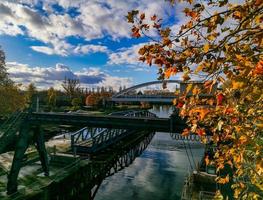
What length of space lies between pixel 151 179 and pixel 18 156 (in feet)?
49.4

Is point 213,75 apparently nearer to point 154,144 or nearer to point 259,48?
point 259,48

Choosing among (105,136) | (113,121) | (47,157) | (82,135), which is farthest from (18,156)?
(105,136)

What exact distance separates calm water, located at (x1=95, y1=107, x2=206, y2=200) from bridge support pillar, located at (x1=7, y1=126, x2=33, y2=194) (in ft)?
26.0

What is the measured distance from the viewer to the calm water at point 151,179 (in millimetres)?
25484

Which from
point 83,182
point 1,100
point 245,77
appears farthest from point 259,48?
point 1,100

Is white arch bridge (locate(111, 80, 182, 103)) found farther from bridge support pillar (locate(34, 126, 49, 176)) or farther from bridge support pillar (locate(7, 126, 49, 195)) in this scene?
bridge support pillar (locate(7, 126, 49, 195))

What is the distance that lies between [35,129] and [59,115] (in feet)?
7.56

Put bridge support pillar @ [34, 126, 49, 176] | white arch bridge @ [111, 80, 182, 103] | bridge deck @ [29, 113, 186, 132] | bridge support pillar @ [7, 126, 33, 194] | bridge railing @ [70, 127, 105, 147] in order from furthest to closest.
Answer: white arch bridge @ [111, 80, 182, 103] < bridge railing @ [70, 127, 105, 147] < bridge support pillar @ [34, 126, 49, 176] < bridge support pillar @ [7, 126, 33, 194] < bridge deck @ [29, 113, 186, 132]

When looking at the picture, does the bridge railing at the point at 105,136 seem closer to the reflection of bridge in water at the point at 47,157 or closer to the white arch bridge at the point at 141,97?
the reflection of bridge in water at the point at 47,157

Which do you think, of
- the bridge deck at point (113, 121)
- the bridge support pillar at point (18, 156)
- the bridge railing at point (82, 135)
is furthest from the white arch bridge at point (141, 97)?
the bridge support pillar at point (18, 156)

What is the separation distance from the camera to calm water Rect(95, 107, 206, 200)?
25.5m

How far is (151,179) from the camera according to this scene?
3011cm

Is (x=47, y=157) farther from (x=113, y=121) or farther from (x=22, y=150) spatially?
(x=113, y=121)

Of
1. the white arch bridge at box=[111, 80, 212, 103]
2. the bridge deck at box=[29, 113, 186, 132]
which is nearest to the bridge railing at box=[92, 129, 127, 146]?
the bridge deck at box=[29, 113, 186, 132]
